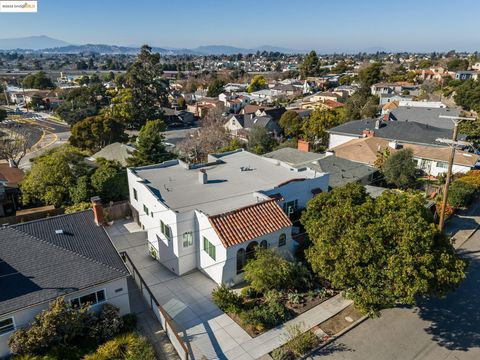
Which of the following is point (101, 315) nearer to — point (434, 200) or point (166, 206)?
point (166, 206)

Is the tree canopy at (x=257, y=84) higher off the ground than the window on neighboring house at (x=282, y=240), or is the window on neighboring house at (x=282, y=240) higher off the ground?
the tree canopy at (x=257, y=84)

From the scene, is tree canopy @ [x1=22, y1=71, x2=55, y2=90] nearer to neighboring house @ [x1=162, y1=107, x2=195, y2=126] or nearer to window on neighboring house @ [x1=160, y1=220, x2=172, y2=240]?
neighboring house @ [x1=162, y1=107, x2=195, y2=126]

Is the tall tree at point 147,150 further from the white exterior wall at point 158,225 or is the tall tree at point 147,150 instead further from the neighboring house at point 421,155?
the neighboring house at point 421,155

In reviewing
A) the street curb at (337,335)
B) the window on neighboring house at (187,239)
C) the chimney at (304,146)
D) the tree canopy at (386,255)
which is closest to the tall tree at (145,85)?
the chimney at (304,146)

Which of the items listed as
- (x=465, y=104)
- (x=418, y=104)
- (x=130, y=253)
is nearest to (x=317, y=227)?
(x=130, y=253)

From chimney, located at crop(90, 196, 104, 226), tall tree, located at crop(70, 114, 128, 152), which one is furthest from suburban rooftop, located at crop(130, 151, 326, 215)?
tall tree, located at crop(70, 114, 128, 152)

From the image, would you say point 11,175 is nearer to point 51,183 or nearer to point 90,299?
point 51,183
